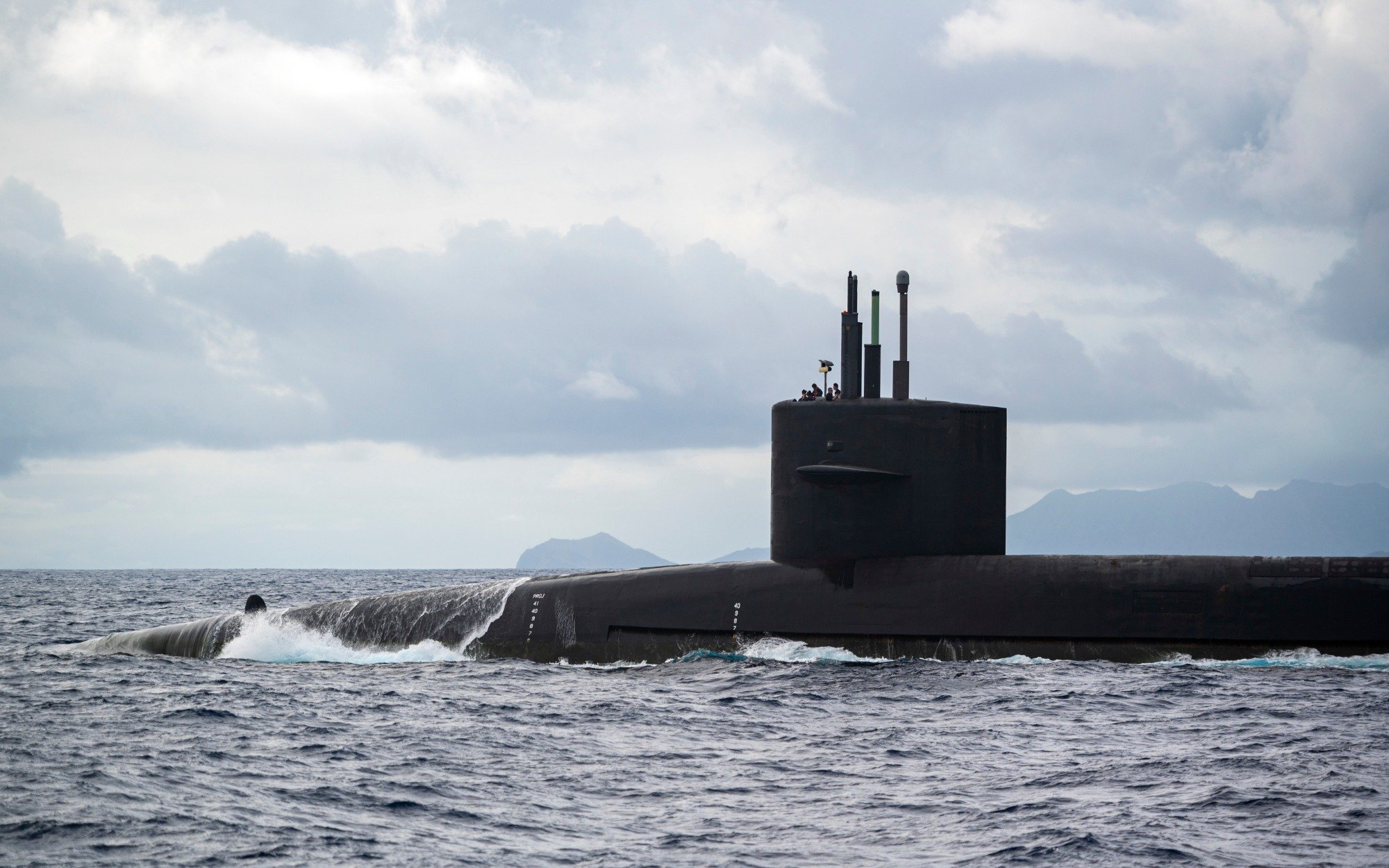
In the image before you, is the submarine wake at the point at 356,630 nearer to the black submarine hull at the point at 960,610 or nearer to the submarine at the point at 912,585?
the black submarine hull at the point at 960,610

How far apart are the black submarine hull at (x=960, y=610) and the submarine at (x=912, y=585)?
0.07 ft

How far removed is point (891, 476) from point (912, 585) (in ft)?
4.65

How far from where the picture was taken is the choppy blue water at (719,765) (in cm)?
934

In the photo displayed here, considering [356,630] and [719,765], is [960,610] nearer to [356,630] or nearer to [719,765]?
[719,765]

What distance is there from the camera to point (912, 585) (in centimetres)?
1725

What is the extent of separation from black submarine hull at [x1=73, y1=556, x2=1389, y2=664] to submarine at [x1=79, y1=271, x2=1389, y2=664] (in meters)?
0.02

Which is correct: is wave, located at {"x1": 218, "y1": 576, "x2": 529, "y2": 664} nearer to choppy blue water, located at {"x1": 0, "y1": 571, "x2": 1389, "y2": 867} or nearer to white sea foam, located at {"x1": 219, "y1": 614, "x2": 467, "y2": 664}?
white sea foam, located at {"x1": 219, "y1": 614, "x2": 467, "y2": 664}

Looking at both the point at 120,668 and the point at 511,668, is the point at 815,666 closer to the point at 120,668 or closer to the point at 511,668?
the point at 511,668

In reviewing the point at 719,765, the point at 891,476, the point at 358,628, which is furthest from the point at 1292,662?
the point at 358,628

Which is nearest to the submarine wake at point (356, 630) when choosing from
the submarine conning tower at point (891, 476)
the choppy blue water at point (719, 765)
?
the choppy blue water at point (719, 765)

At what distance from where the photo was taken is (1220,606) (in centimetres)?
1609

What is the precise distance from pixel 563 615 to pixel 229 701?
15.5 feet

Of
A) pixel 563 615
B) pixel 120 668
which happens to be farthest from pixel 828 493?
pixel 120 668

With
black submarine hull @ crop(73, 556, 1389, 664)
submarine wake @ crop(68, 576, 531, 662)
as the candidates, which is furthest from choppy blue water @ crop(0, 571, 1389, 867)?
submarine wake @ crop(68, 576, 531, 662)
